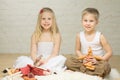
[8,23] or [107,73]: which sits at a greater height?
[8,23]

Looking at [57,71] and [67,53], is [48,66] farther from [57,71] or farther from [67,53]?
[67,53]

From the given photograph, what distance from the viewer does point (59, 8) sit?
3748mm

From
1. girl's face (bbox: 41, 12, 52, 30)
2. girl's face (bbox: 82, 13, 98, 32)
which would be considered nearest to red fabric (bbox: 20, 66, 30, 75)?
girl's face (bbox: 41, 12, 52, 30)

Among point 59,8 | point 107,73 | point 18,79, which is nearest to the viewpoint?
point 18,79

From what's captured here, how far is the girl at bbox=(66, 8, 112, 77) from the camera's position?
2.51 meters

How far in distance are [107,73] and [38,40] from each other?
0.78 m

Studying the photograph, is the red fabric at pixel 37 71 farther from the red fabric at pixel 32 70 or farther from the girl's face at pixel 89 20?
the girl's face at pixel 89 20

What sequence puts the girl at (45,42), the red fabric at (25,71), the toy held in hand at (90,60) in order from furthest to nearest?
the girl at (45,42) < the toy held in hand at (90,60) < the red fabric at (25,71)

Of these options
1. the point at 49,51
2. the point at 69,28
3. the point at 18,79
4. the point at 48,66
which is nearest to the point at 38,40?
the point at 49,51

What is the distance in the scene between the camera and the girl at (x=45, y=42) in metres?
2.74

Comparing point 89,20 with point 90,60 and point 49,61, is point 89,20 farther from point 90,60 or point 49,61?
point 49,61

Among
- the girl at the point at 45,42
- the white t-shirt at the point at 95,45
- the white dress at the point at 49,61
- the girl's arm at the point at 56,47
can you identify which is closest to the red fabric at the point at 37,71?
the white dress at the point at 49,61

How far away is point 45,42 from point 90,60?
0.55 metres

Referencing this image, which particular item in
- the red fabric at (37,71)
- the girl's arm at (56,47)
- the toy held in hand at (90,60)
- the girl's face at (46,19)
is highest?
the girl's face at (46,19)
